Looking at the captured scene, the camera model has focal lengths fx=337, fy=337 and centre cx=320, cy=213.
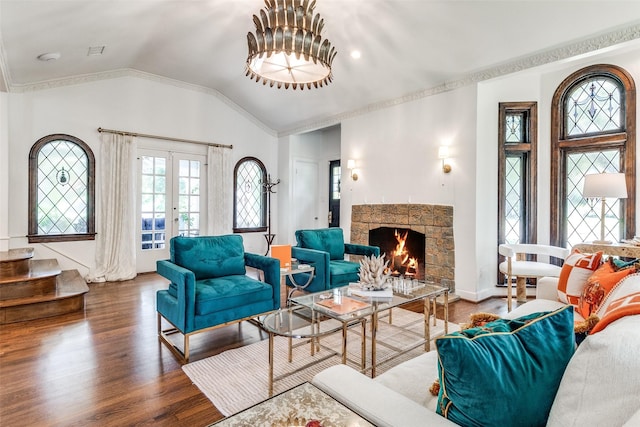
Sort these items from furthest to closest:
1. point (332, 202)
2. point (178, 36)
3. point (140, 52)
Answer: point (332, 202), point (140, 52), point (178, 36)

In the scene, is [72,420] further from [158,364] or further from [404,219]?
[404,219]

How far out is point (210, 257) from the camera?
3203 millimetres

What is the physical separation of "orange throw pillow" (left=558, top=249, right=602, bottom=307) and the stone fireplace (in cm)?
181

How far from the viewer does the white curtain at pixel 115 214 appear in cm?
534

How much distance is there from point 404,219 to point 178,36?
158 inches

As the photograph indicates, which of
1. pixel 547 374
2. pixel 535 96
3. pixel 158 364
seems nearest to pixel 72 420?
pixel 158 364

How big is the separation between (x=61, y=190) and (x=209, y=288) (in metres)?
3.91

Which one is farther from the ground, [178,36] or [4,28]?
[178,36]

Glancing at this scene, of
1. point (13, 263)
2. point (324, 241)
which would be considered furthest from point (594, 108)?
point (13, 263)

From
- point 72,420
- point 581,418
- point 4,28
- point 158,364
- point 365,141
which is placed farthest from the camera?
point 365,141

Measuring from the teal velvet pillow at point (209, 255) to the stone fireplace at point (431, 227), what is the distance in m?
2.51

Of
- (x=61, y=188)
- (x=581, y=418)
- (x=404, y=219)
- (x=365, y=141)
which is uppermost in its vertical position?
(x=365, y=141)

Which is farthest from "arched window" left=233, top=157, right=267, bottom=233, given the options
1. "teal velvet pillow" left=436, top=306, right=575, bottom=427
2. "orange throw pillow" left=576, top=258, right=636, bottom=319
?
"teal velvet pillow" left=436, top=306, right=575, bottom=427

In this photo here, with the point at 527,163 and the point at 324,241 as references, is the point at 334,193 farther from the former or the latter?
the point at 527,163
